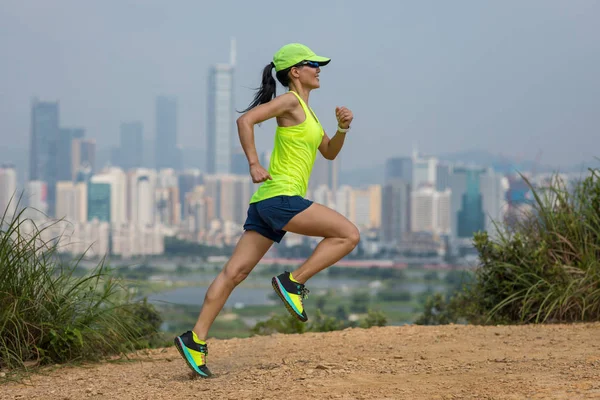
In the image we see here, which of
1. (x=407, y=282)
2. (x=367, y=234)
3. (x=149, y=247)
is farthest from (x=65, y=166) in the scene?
(x=407, y=282)

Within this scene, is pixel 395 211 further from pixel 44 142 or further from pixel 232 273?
pixel 232 273

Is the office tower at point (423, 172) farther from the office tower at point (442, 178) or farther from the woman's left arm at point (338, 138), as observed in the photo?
the woman's left arm at point (338, 138)

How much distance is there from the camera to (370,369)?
4.91 meters

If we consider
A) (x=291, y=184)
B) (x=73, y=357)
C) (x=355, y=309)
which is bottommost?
(x=355, y=309)

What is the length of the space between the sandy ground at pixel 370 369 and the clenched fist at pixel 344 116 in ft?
4.73

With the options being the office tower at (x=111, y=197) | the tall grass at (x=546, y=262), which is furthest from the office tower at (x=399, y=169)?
the tall grass at (x=546, y=262)

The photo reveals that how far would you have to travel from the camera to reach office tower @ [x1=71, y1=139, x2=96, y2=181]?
11619 centimetres

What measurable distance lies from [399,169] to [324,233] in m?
104

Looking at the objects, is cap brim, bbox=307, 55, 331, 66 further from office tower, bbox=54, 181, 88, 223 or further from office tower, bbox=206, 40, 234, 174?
office tower, bbox=206, 40, 234, 174

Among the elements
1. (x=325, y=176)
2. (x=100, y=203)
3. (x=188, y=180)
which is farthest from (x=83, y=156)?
(x=325, y=176)

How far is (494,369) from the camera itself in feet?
15.8

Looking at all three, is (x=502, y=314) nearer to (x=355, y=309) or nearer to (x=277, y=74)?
(x=277, y=74)

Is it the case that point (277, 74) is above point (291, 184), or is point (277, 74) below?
above

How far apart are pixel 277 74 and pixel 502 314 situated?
12.1ft
